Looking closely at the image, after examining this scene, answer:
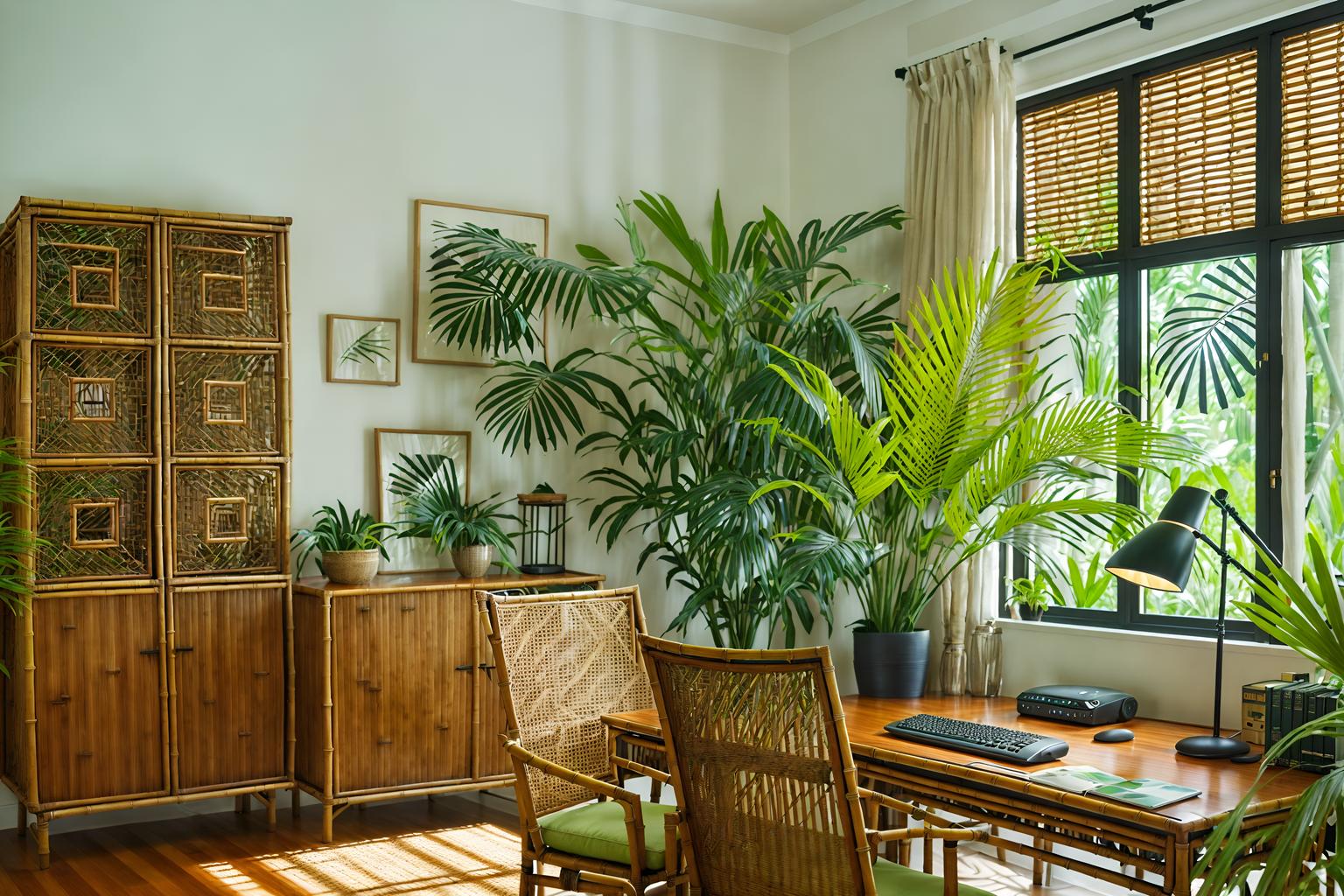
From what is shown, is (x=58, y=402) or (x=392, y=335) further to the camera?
(x=392, y=335)

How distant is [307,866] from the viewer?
403cm

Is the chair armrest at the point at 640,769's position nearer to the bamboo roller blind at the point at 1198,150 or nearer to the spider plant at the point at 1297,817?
the spider plant at the point at 1297,817

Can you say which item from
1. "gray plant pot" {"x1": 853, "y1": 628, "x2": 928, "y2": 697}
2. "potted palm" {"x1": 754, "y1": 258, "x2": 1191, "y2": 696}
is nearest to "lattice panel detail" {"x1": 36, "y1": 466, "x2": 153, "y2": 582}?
"potted palm" {"x1": 754, "y1": 258, "x2": 1191, "y2": 696}

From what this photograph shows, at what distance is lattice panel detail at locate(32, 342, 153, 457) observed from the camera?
13.4ft

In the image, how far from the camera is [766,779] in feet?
7.51

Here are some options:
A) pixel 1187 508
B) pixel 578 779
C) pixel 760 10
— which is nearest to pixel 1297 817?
pixel 1187 508

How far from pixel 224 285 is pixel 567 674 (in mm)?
1998

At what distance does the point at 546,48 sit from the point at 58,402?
238cm

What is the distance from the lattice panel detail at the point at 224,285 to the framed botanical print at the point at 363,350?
0.39 metres

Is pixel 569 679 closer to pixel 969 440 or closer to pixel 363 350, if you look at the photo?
pixel 969 440

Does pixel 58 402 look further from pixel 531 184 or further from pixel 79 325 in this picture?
pixel 531 184

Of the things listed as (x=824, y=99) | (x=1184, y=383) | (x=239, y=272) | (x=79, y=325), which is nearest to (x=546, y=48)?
(x=824, y=99)

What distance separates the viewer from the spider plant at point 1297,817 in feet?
7.30

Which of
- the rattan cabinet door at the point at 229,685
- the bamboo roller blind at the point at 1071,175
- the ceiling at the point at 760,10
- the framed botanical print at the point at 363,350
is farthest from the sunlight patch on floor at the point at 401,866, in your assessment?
the ceiling at the point at 760,10
